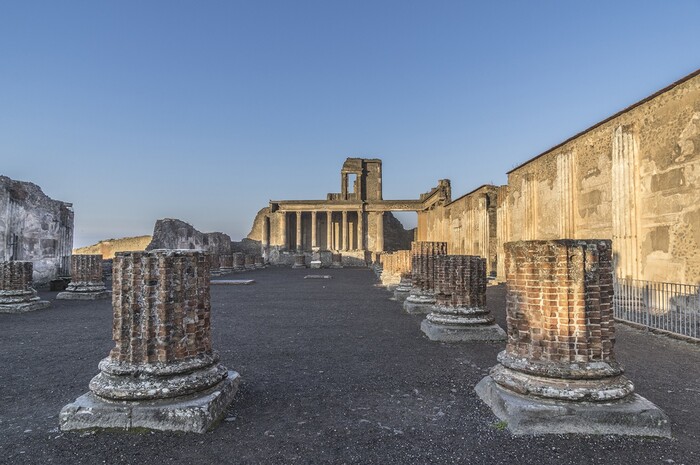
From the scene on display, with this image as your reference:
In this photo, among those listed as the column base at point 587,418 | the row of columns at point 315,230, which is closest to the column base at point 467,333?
the column base at point 587,418

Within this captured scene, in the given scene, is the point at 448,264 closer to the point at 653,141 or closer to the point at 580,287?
the point at 580,287

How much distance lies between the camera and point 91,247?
39.7 metres

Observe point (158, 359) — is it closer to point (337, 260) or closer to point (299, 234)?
point (337, 260)

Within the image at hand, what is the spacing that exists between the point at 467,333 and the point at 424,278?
3216 millimetres

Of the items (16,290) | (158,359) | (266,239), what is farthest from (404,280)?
(266,239)

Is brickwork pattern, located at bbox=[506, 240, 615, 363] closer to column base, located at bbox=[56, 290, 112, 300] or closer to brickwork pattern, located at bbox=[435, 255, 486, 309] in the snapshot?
brickwork pattern, located at bbox=[435, 255, 486, 309]

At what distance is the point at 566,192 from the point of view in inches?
495

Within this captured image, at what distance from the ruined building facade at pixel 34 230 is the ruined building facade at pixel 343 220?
2544 centimetres

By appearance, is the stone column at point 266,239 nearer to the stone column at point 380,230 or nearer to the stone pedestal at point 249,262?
the stone pedestal at point 249,262

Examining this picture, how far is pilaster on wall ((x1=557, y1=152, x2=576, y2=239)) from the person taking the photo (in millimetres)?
12367

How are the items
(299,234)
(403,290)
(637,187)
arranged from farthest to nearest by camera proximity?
1. (299,234)
2. (403,290)
3. (637,187)

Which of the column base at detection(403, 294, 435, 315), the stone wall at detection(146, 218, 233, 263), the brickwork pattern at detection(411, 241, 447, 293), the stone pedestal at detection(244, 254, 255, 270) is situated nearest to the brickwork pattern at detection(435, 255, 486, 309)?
the column base at detection(403, 294, 435, 315)

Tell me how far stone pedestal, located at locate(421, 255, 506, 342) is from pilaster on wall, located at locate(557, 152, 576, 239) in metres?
7.07

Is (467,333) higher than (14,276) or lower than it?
lower
